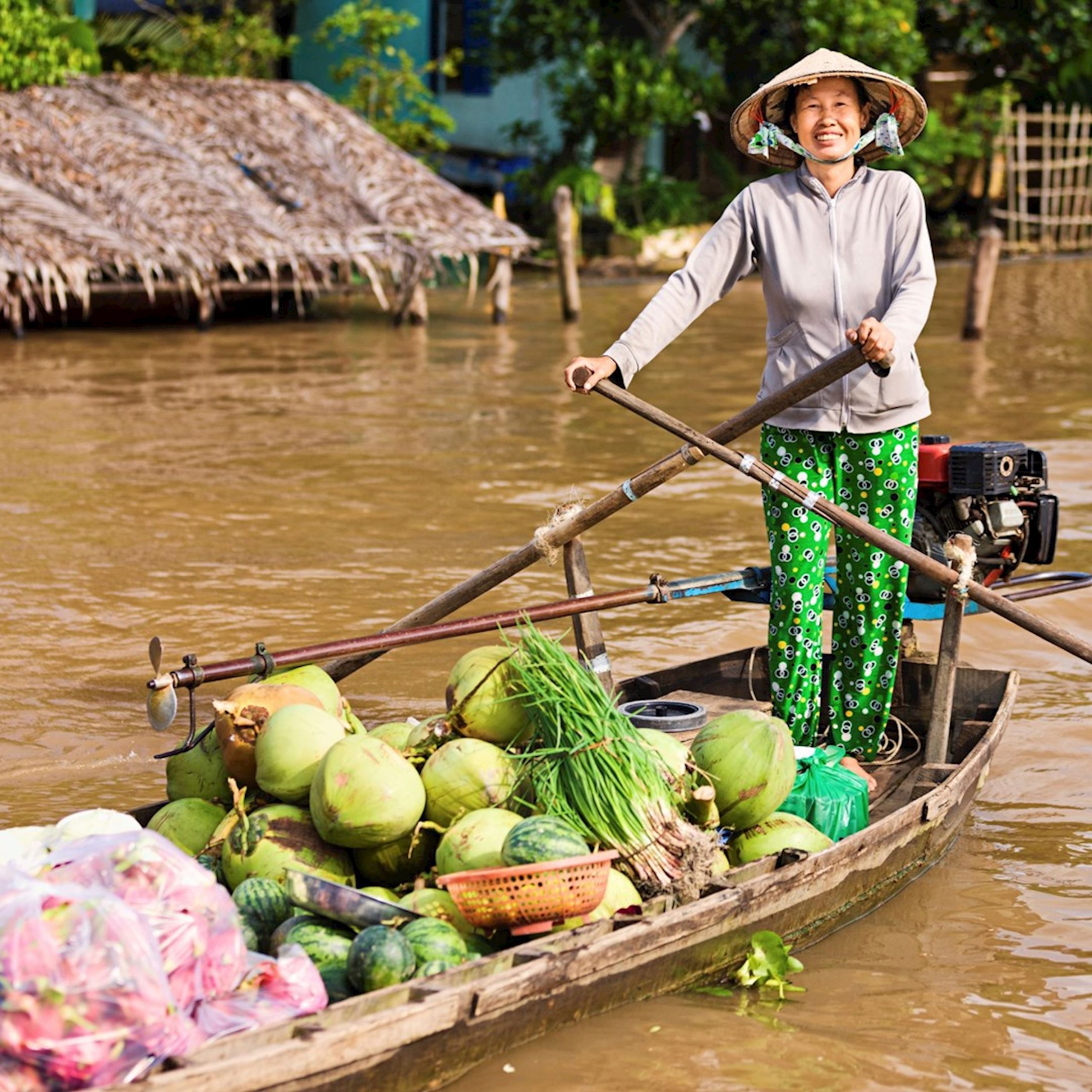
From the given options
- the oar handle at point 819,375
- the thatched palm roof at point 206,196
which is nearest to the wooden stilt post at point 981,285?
the thatched palm roof at point 206,196

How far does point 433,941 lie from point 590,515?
1413 mm

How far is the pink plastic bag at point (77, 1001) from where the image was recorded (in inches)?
97.6

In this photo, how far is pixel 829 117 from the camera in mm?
4074

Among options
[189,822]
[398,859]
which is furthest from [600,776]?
[189,822]

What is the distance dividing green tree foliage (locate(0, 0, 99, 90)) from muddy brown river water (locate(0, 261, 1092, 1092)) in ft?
7.40

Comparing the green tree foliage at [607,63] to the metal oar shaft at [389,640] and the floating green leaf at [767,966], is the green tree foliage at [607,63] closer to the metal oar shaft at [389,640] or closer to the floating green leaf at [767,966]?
the metal oar shaft at [389,640]

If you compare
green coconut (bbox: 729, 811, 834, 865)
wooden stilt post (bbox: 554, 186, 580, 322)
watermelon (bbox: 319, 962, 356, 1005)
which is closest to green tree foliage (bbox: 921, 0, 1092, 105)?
wooden stilt post (bbox: 554, 186, 580, 322)

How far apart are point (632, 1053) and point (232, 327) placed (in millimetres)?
13357

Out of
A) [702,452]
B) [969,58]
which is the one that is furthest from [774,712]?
[969,58]

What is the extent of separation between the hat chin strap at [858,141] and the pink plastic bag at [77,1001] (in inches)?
100

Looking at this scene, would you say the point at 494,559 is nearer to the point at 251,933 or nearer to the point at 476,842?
the point at 476,842

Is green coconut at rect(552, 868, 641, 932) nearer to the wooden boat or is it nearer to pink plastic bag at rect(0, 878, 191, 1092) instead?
the wooden boat

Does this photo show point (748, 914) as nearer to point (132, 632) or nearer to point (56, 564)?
point (132, 632)

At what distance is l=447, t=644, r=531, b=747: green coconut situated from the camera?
3.50 metres
